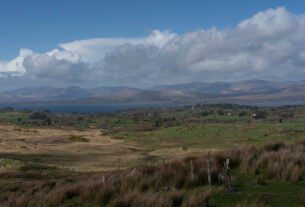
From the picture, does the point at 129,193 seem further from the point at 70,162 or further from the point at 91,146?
the point at 91,146

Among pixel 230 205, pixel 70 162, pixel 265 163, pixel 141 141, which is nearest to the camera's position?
pixel 230 205

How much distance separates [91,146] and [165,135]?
14.4 metres

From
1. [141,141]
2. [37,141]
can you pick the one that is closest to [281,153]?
[141,141]

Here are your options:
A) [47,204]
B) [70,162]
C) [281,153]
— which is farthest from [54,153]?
[47,204]

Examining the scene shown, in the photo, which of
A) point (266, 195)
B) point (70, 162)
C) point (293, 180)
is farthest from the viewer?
point (70, 162)

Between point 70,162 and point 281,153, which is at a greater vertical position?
point 281,153

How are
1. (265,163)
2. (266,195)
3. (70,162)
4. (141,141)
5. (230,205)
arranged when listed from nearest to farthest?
1. (230,205)
2. (266,195)
3. (265,163)
4. (70,162)
5. (141,141)

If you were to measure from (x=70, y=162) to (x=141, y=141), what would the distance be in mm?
25451

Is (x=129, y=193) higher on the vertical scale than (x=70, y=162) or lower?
higher

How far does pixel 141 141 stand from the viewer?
70.0 metres

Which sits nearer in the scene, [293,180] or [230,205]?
[230,205]

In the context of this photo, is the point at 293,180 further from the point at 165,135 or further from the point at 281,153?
the point at 165,135

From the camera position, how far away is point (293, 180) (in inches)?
611

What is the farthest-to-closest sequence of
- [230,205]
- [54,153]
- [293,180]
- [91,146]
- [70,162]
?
[91,146] < [54,153] < [70,162] < [293,180] < [230,205]
